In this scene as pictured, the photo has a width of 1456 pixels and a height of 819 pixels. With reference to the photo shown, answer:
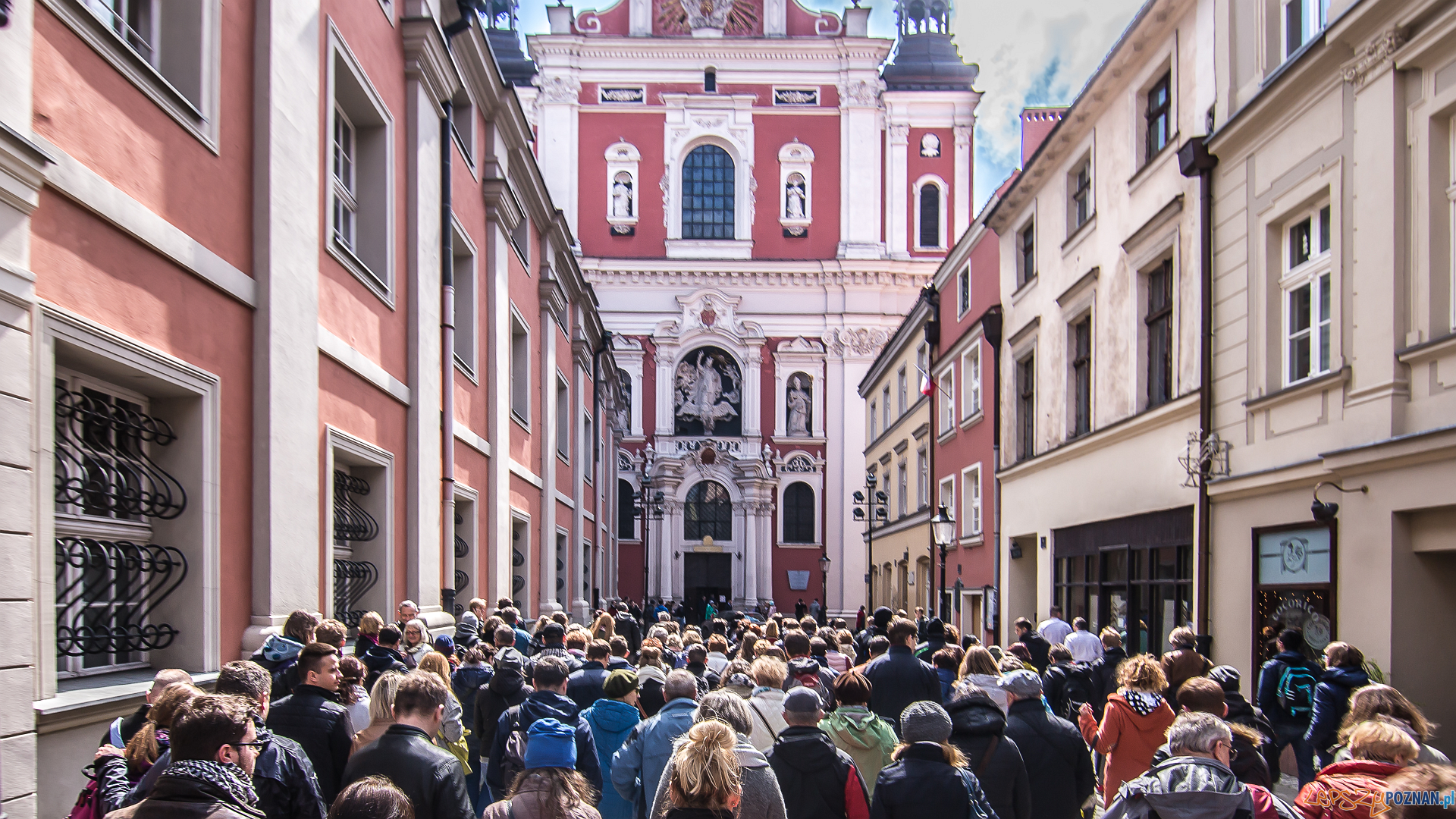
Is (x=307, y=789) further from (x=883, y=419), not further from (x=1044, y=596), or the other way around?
(x=883, y=419)

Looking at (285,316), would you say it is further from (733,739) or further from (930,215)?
(930,215)

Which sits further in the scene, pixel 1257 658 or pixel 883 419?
pixel 883 419

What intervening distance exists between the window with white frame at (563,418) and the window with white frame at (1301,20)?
54.4 feet

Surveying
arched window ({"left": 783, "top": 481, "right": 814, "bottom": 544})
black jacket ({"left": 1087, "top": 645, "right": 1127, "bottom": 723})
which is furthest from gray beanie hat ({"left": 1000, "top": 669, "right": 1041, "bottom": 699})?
arched window ({"left": 783, "top": 481, "right": 814, "bottom": 544})

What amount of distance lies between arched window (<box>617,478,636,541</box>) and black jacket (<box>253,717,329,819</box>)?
45.7 meters

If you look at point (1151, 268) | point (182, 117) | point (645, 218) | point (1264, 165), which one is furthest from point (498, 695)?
point (645, 218)

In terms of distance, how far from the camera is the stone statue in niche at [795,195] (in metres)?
53.0

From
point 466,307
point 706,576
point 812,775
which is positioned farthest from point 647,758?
point 706,576

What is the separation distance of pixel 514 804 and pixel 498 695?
11.9 feet

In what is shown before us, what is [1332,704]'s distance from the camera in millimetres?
7773

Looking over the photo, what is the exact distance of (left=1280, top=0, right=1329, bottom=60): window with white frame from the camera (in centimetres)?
1114

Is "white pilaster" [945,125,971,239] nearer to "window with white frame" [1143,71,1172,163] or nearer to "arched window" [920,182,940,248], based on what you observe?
"arched window" [920,182,940,248]

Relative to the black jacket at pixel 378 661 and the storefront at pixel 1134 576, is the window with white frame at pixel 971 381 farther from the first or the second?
the black jacket at pixel 378 661

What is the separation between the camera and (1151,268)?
15070 millimetres
